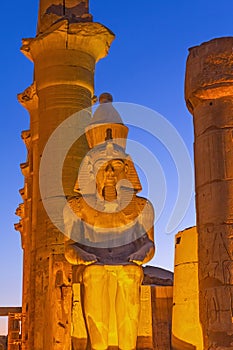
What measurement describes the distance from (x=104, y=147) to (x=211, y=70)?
173cm

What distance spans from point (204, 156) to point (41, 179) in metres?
9.57

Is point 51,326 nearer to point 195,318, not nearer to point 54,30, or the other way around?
point 195,318

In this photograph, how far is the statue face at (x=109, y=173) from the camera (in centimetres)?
809

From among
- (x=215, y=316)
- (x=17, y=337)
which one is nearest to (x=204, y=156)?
(x=215, y=316)

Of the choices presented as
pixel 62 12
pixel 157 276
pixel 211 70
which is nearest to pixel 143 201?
pixel 211 70

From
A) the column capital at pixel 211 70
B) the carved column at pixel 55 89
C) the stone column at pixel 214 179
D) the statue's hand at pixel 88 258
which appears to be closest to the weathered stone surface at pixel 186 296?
the stone column at pixel 214 179

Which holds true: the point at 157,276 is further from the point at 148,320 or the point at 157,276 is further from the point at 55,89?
the point at 148,320

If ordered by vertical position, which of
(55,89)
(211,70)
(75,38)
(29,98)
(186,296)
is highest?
(75,38)

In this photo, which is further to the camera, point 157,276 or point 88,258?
point 157,276

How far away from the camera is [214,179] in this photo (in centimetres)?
723

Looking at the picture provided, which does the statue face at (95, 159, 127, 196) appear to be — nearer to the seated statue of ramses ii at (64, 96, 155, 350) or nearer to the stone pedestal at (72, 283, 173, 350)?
the seated statue of ramses ii at (64, 96, 155, 350)

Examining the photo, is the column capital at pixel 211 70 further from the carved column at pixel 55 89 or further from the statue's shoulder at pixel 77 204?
the carved column at pixel 55 89

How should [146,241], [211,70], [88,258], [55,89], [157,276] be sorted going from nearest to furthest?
[211,70] < [88,258] < [146,241] < [157,276] < [55,89]

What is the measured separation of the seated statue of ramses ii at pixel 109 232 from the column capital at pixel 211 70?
4.44ft
